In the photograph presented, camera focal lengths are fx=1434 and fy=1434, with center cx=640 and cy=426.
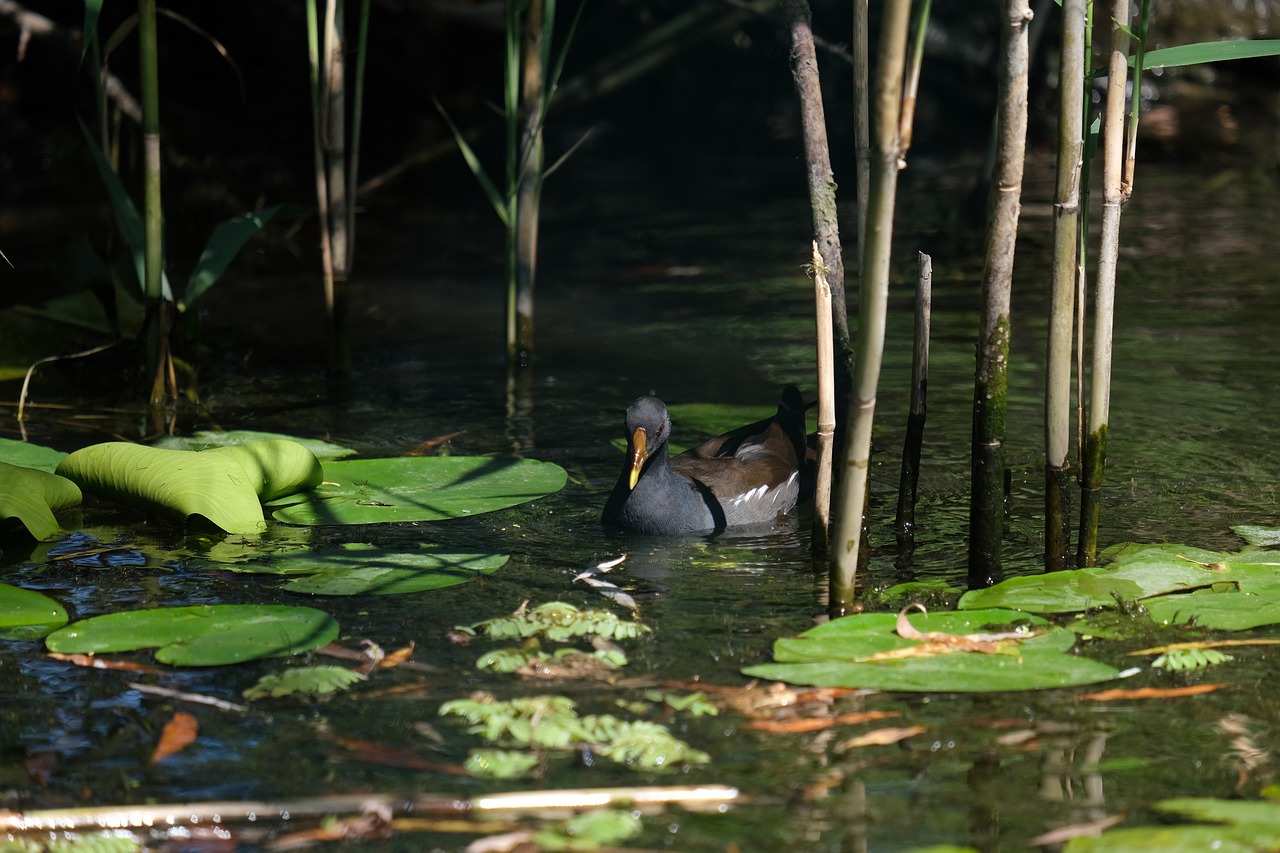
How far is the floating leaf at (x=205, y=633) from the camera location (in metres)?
3.42

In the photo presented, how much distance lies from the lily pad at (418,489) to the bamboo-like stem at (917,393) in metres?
1.23

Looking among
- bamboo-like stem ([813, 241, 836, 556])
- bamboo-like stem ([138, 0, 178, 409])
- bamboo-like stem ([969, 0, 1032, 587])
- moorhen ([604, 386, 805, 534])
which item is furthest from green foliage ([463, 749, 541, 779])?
bamboo-like stem ([138, 0, 178, 409])

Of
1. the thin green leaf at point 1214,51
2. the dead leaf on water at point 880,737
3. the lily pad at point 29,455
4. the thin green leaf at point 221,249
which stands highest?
the thin green leaf at point 1214,51

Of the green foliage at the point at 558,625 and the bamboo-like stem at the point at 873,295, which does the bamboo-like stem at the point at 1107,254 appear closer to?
the bamboo-like stem at the point at 873,295

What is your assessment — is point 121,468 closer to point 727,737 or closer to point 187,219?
point 727,737

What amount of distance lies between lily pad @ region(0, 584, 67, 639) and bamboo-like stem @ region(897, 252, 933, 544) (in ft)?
7.58

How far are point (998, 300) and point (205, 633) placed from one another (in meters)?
2.10

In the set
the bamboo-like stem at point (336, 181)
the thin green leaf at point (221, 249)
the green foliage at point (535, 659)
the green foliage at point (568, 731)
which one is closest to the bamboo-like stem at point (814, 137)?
the green foliage at point (535, 659)

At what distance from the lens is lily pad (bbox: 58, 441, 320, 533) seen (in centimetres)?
432

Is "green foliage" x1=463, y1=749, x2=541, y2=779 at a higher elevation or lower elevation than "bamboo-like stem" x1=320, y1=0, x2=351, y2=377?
lower

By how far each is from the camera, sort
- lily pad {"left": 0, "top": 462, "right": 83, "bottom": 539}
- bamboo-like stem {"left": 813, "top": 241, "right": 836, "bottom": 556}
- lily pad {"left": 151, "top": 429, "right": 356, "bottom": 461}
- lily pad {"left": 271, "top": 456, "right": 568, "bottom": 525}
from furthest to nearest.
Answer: lily pad {"left": 151, "top": 429, "right": 356, "bottom": 461}
lily pad {"left": 271, "top": 456, "right": 568, "bottom": 525}
lily pad {"left": 0, "top": 462, "right": 83, "bottom": 539}
bamboo-like stem {"left": 813, "top": 241, "right": 836, "bottom": 556}

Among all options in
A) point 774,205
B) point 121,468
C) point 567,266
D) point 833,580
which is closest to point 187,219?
point 567,266

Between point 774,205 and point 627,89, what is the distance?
16.8 feet

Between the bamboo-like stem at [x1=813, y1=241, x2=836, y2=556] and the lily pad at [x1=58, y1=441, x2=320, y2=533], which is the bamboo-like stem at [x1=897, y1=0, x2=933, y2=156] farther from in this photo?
the lily pad at [x1=58, y1=441, x2=320, y2=533]
